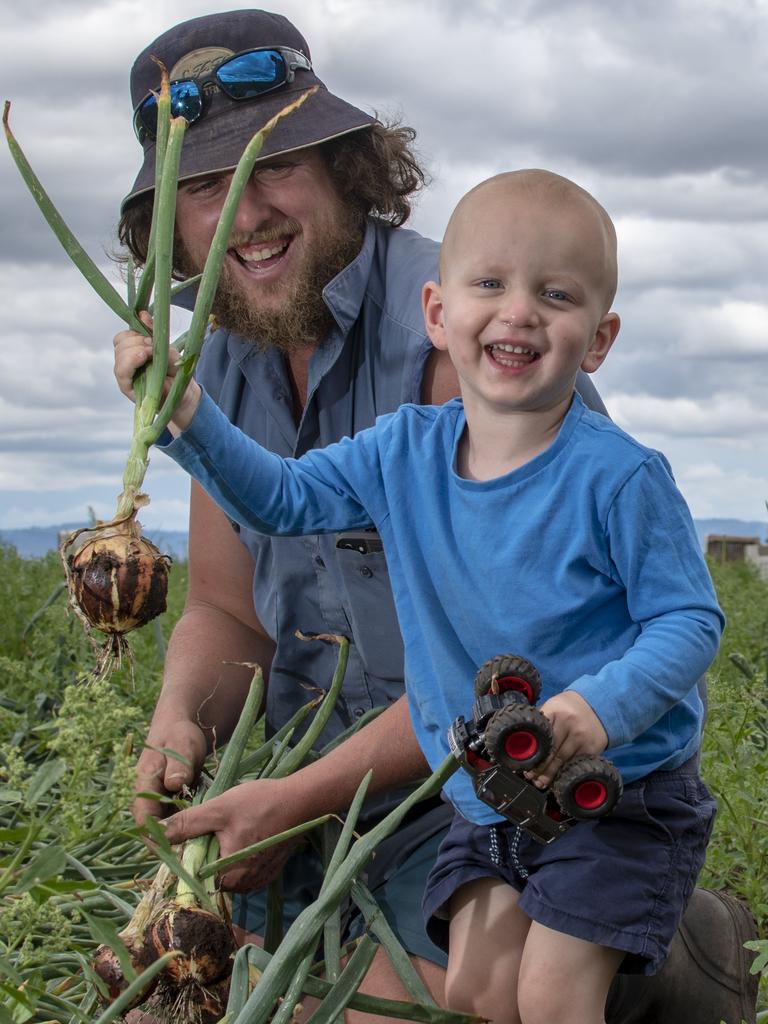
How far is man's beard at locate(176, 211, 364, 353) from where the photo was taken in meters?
2.91

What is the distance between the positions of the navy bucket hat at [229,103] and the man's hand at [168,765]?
1158 millimetres

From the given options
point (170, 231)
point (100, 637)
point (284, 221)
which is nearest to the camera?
point (170, 231)

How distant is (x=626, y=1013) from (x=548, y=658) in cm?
77

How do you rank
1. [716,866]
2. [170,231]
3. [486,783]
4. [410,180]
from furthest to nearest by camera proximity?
[410,180], [716,866], [170,231], [486,783]

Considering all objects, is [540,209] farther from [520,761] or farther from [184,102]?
[184,102]

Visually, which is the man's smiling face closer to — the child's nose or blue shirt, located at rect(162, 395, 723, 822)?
blue shirt, located at rect(162, 395, 723, 822)

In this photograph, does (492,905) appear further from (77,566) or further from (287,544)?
(287,544)

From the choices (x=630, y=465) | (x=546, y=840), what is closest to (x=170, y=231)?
(x=630, y=465)

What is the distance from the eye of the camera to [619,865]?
1.97 metres

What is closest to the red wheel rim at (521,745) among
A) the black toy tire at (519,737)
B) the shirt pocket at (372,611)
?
the black toy tire at (519,737)

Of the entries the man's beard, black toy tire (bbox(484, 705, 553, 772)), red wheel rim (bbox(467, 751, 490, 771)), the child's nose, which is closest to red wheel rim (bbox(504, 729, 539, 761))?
black toy tire (bbox(484, 705, 553, 772))

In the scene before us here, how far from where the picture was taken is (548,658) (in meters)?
1.99

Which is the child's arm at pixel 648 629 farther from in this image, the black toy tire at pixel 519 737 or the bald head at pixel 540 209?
the bald head at pixel 540 209

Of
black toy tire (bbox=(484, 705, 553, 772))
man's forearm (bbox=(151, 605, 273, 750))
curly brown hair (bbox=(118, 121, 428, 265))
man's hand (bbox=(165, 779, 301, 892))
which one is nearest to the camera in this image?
black toy tire (bbox=(484, 705, 553, 772))
